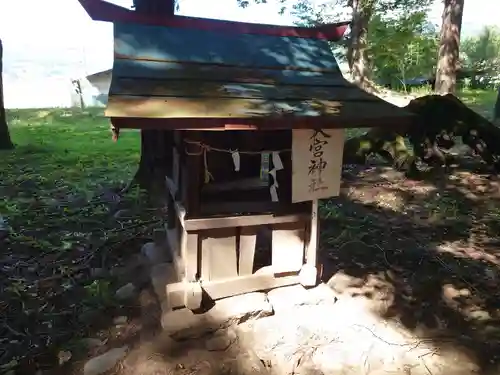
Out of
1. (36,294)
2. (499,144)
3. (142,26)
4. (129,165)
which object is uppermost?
(142,26)

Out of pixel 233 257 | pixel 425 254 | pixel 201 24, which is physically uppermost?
pixel 201 24

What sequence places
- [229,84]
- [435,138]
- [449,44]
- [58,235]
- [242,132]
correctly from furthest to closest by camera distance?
1. [449,44]
2. [435,138]
3. [58,235]
4. [242,132]
5. [229,84]

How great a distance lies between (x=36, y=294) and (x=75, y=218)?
6.75ft

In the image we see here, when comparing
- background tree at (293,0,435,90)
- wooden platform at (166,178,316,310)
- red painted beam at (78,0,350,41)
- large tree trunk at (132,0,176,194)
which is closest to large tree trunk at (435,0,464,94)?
background tree at (293,0,435,90)

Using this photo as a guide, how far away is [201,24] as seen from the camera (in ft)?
13.1

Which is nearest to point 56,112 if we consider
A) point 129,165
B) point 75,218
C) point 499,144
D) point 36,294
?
point 129,165

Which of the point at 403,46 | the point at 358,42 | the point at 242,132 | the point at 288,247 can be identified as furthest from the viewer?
the point at 403,46

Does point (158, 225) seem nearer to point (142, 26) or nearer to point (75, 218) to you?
point (75, 218)

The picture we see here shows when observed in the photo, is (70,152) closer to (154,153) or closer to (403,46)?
(154,153)

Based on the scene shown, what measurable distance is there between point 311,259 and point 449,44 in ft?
41.9

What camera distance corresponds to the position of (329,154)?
3.85 metres

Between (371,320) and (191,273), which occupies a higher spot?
(191,273)

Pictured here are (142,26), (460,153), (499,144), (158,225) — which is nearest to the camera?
(142,26)

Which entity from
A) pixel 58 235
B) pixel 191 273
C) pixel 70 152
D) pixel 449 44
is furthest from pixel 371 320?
pixel 449 44
